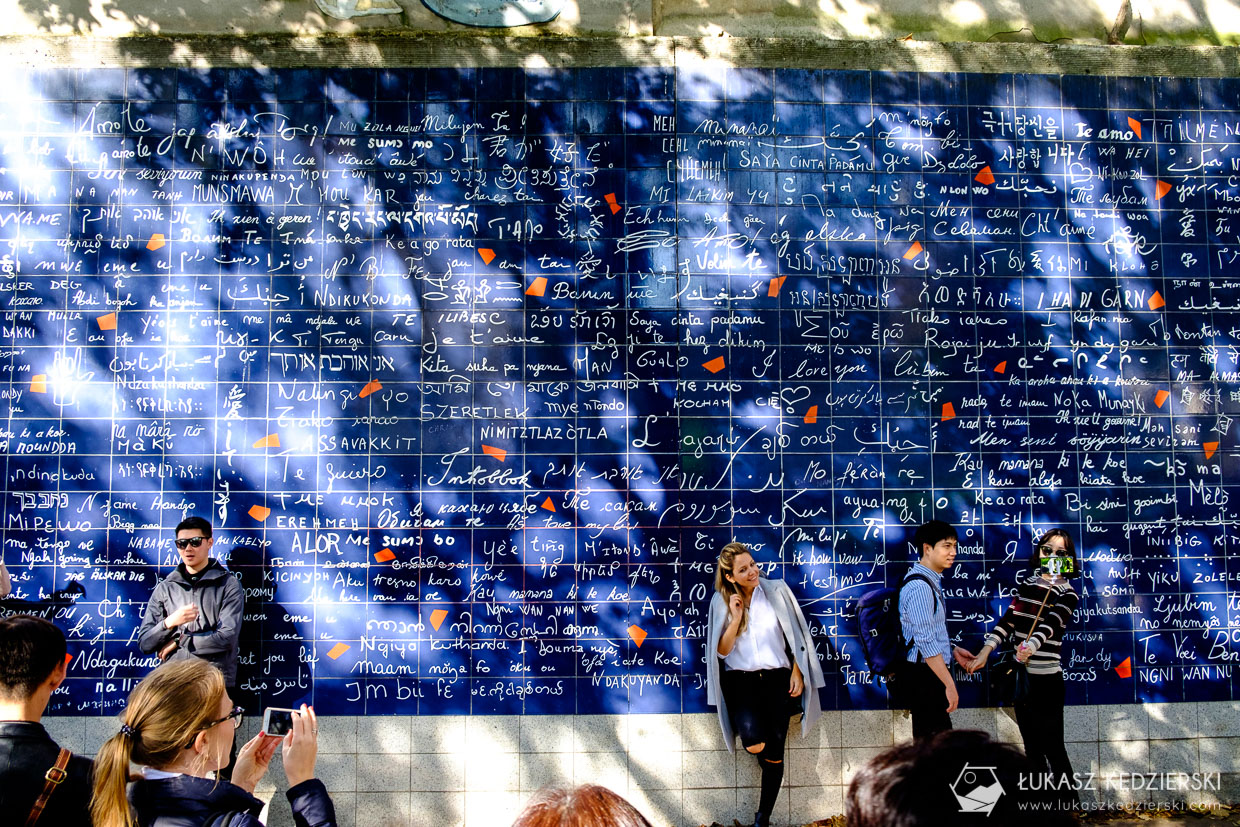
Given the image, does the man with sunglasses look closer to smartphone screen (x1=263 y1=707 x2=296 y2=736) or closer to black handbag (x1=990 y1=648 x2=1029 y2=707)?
smartphone screen (x1=263 y1=707 x2=296 y2=736)

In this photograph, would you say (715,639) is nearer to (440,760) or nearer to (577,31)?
(440,760)

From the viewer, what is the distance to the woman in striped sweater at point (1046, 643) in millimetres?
5719

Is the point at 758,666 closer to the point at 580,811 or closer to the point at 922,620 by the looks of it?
the point at 922,620

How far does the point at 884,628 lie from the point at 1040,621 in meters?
1.09

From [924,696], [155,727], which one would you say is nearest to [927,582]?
[924,696]

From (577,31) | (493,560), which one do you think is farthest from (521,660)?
(577,31)

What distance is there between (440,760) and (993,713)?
4.01m

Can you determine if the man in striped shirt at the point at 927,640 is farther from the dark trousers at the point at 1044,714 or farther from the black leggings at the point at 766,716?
the black leggings at the point at 766,716

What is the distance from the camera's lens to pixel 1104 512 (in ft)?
21.1

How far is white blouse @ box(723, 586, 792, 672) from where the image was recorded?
568cm

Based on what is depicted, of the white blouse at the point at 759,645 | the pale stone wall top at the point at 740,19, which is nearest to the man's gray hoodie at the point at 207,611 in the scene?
the white blouse at the point at 759,645

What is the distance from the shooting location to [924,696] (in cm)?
559

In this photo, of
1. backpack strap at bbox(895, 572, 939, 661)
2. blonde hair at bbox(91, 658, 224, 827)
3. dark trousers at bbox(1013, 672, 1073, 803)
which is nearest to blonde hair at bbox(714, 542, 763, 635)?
backpack strap at bbox(895, 572, 939, 661)

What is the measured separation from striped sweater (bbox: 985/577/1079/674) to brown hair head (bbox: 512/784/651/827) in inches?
192
